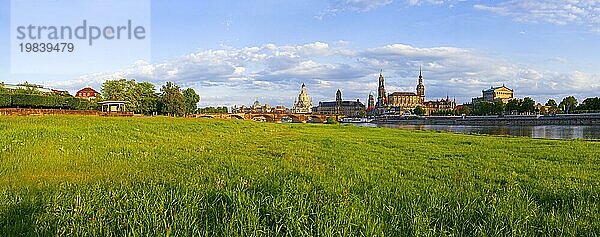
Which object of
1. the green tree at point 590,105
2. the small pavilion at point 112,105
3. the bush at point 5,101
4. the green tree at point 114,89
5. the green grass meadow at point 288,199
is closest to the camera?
the green grass meadow at point 288,199

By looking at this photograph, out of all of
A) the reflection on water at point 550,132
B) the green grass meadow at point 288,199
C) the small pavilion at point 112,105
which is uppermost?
the small pavilion at point 112,105

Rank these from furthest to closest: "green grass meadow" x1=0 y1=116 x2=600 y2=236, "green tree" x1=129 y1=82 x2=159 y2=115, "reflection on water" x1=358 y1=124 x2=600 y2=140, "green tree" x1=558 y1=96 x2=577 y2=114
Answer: "green tree" x1=558 y1=96 x2=577 y2=114
"green tree" x1=129 y1=82 x2=159 y2=115
"reflection on water" x1=358 y1=124 x2=600 y2=140
"green grass meadow" x1=0 y1=116 x2=600 y2=236

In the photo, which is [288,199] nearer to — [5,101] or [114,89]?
[5,101]

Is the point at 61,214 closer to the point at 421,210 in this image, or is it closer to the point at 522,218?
the point at 421,210

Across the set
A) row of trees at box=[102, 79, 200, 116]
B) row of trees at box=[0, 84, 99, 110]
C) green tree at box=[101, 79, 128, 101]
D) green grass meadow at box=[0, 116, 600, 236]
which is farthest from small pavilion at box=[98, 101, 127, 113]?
green grass meadow at box=[0, 116, 600, 236]

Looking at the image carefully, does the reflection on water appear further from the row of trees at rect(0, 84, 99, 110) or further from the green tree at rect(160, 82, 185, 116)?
the row of trees at rect(0, 84, 99, 110)

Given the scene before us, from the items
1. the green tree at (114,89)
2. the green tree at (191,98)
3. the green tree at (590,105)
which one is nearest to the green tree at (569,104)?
the green tree at (590,105)

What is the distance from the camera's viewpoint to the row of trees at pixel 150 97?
260 feet

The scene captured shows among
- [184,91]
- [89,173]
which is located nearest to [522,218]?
[89,173]

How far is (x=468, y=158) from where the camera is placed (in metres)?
14.5

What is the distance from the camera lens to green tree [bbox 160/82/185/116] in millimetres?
78562

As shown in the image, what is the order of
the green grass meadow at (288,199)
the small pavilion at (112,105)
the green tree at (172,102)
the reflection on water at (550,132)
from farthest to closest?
the green tree at (172,102) < the small pavilion at (112,105) < the reflection on water at (550,132) < the green grass meadow at (288,199)

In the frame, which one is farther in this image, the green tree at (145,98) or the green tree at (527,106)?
the green tree at (527,106)

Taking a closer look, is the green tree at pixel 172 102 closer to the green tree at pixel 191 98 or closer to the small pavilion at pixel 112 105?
the small pavilion at pixel 112 105
